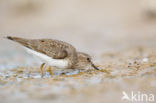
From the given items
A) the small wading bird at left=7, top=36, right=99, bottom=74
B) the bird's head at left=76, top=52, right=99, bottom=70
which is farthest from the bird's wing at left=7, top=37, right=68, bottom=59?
the bird's head at left=76, top=52, right=99, bottom=70

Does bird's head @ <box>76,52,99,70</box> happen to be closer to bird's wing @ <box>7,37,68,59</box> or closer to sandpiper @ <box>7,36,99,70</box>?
sandpiper @ <box>7,36,99,70</box>

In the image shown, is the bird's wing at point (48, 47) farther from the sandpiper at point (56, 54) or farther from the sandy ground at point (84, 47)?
the sandy ground at point (84, 47)

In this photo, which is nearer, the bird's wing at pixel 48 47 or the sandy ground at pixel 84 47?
the sandy ground at pixel 84 47

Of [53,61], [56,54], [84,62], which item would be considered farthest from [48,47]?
[84,62]

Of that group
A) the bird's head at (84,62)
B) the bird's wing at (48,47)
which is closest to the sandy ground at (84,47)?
the bird's head at (84,62)

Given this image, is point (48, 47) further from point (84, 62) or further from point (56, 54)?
point (84, 62)

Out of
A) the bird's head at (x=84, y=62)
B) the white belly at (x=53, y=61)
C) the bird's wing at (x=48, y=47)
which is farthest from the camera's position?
the bird's head at (x=84, y=62)
